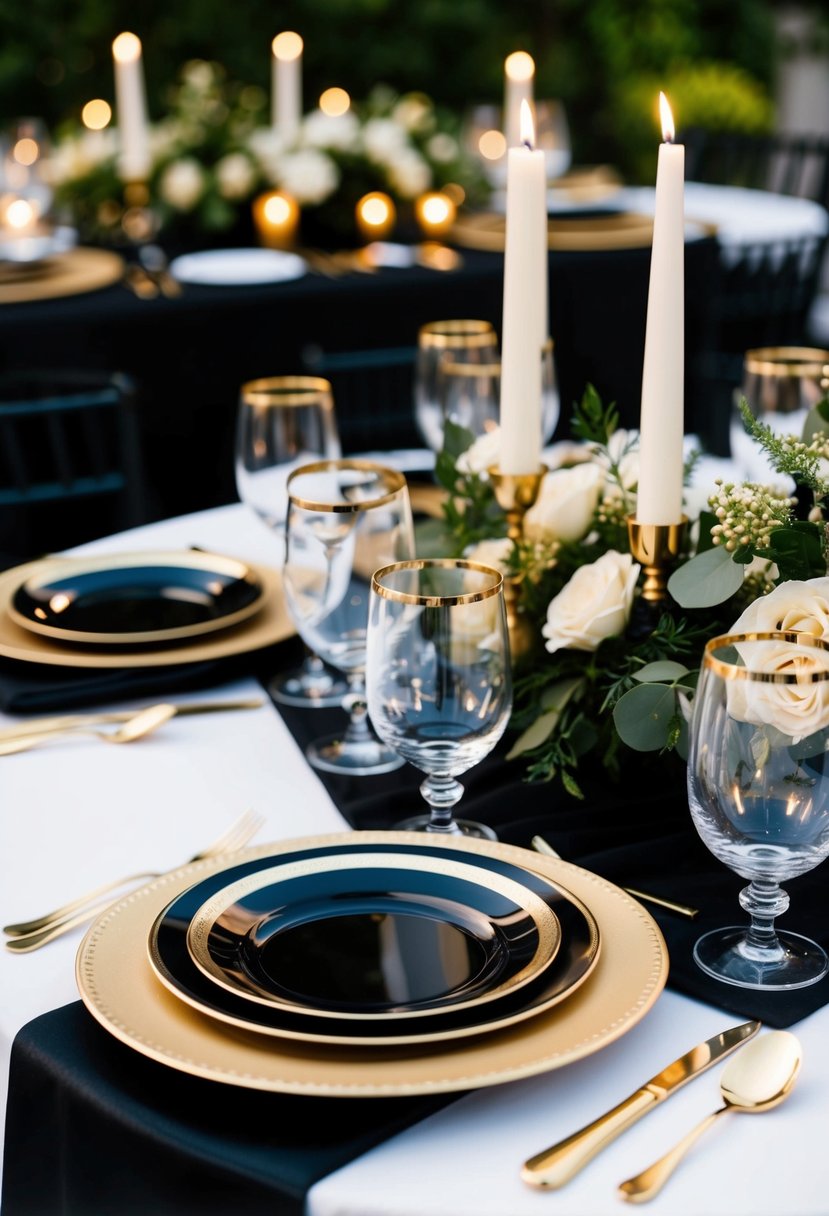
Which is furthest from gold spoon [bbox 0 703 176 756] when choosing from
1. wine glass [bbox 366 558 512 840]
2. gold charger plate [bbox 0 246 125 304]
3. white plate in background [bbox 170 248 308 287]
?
white plate in background [bbox 170 248 308 287]

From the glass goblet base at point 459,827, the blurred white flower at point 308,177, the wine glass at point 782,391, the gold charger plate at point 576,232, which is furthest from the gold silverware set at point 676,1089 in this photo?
the blurred white flower at point 308,177

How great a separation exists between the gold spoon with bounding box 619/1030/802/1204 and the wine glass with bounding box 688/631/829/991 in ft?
0.25

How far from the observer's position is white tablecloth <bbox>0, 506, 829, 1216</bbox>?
698 mm

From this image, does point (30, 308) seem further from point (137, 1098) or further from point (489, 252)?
point (137, 1098)

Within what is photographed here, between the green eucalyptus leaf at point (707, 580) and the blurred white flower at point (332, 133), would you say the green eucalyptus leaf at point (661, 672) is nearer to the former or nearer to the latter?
the green eucalyptus leaf at point (707, 580)

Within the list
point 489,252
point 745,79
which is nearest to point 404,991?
point 489,252

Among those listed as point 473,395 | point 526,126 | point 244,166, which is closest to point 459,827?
point 526,126

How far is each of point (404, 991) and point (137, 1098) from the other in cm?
16

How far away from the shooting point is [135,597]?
151 cm

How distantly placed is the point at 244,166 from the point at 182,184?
0.16 metres

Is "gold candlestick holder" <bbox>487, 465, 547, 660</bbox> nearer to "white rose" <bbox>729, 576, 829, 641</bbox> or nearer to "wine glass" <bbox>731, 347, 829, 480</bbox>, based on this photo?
"white rose" <bbox>729, 576, 829, 641</bbox>

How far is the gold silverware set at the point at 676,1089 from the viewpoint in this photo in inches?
27.5

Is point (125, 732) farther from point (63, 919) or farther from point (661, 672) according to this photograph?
point (661, 672)

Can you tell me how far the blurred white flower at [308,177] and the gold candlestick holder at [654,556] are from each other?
2.59 meters
